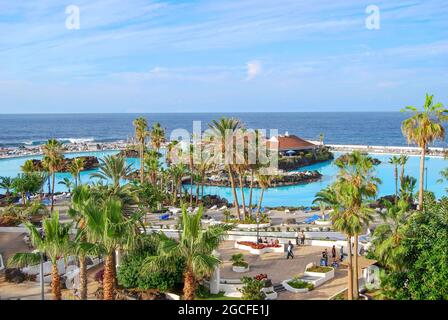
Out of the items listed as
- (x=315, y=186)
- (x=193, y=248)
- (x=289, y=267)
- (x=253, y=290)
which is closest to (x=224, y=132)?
(x=289, y=267)

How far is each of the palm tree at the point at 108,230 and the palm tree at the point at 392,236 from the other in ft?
34.9

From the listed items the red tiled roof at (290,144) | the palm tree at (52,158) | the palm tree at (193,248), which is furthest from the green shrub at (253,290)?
the red tiled roof at (290,144)

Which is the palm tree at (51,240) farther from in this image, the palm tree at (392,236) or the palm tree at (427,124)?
the palm tree at (427,124)

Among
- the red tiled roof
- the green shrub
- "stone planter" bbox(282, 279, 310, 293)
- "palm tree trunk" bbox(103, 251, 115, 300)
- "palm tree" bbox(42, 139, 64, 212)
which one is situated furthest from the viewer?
the red tiled roof

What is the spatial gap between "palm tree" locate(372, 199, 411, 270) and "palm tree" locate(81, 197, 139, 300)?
10.6 metres

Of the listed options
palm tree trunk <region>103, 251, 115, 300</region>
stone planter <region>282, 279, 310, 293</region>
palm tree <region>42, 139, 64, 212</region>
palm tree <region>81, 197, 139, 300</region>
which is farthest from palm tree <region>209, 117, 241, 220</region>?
palm tree trunk <region>103, 251, 115, 300</region>

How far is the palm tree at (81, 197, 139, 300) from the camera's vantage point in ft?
62.4

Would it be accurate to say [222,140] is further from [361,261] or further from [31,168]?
[31,168]

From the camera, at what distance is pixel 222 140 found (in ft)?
126

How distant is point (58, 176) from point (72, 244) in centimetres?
5203

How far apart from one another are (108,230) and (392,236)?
1180cm

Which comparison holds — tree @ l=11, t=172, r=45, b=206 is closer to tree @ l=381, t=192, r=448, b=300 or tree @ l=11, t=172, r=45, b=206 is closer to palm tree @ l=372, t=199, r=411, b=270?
palm tree @ l=372, t=199, r=411, b=270

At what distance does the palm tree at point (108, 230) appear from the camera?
19016 millimetres

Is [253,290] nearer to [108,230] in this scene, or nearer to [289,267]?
[289,267]
